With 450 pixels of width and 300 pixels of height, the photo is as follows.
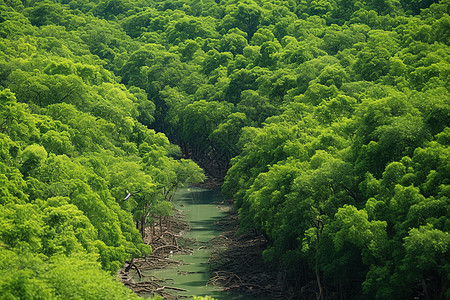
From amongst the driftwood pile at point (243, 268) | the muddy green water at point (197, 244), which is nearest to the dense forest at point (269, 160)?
the driftwood pile at point (243, 268)

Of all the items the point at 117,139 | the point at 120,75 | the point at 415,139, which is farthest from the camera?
the point at 120,75

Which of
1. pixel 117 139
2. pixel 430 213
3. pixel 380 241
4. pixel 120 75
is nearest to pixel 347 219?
pixel 380 241

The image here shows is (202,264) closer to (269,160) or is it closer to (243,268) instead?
(243,268)

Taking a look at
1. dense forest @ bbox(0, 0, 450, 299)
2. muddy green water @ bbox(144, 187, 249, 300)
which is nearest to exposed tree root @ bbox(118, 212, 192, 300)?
muddy green water @ bbox(144, 187, 249, 300)

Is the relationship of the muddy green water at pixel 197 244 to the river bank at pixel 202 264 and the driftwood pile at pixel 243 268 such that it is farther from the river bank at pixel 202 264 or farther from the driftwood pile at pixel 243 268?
the driftwood pile at pixel 243 268

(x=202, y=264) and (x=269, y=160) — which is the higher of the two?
(x=269, y=160)

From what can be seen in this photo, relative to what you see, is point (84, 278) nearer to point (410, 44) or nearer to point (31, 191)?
point (31, 191)

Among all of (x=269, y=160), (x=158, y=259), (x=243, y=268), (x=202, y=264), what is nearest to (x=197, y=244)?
(x=202, y=264)
